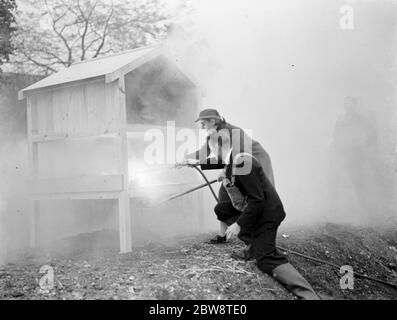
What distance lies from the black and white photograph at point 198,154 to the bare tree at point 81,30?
1.6 inches

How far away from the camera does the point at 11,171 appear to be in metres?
8.53

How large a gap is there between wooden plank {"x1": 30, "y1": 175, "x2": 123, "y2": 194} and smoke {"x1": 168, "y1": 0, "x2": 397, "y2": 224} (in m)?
3.56

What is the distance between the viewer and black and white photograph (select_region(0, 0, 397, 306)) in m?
4.66

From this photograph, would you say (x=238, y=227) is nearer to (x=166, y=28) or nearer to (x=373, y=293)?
(x=373, y=293)

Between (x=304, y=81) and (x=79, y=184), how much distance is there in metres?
7.67

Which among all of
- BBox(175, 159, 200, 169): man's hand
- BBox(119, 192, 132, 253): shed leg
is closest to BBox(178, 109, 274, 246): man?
BBox(175, 159, 200, 169): man's hand

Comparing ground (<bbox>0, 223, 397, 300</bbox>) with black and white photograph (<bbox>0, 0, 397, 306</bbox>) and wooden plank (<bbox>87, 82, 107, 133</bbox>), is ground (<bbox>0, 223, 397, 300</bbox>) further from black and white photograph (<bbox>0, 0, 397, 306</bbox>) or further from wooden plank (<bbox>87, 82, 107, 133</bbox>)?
wooden plank (<bbox>87, 82, 107, 133</bbox>)

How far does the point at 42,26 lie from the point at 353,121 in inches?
315

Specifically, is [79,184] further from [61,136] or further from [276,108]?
[276,108]

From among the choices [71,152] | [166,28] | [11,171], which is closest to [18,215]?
[11,171]

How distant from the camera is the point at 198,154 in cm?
627

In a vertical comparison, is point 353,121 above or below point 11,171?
above

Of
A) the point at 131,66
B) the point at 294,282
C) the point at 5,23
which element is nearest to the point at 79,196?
the point at 131,66

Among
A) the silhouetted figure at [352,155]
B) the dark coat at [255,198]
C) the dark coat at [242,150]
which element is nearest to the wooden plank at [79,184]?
the dark coat at [242,150]
